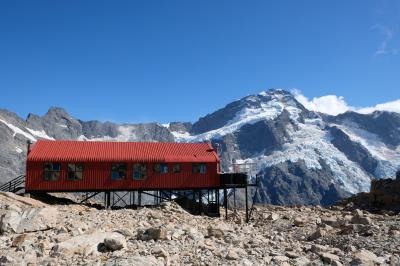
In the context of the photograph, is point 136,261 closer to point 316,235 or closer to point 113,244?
point 113,244

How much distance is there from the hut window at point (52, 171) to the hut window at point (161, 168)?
31.1 ft

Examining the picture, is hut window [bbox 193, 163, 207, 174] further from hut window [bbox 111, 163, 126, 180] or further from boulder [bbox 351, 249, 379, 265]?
boulder [bbox 351, 249, 379, 265]

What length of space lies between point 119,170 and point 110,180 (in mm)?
1321

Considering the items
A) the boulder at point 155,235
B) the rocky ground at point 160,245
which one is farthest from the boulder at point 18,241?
the boulder at point 155,235

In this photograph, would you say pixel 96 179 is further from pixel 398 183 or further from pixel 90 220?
pixel 398 183

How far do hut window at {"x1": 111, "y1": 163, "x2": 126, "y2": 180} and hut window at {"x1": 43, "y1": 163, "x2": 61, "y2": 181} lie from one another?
515 cm

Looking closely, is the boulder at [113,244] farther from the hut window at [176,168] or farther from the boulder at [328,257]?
the hut window at [176,168]

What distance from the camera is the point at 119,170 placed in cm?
4825

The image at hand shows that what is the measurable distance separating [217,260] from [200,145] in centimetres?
3428

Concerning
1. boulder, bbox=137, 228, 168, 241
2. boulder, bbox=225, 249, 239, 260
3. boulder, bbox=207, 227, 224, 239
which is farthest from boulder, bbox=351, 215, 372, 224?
boulder, bbox=137, 228, 168, 241

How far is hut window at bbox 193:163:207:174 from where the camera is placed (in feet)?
166

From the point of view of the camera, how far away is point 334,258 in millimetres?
22031

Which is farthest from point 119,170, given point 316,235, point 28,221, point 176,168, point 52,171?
point 316,235

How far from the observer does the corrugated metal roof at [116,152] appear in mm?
A: 47188
